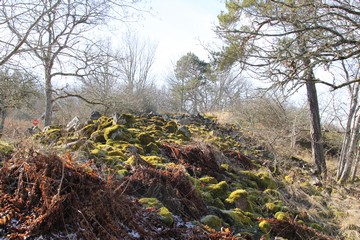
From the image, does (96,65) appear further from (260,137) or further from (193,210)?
(193,210)

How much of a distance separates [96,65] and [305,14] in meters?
9.78

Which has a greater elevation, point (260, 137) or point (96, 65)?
point (96, 65)

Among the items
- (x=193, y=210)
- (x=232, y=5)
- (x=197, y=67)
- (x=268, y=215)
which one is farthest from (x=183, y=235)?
(x=197, y=67)

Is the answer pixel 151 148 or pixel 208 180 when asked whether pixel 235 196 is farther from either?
pixel 151 148

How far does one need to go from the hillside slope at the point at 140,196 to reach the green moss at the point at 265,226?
15 millimetres

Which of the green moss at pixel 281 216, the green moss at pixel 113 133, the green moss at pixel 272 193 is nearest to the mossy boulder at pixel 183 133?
the green moss at pixel 113 133

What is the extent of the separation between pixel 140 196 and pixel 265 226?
1746 millimetres

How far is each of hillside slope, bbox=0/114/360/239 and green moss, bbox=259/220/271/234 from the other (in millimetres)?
15

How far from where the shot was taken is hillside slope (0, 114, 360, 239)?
262 centimetres

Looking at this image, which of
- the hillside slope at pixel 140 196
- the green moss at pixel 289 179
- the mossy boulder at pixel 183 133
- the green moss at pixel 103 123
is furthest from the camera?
the mossy boulder at pixel 183 133

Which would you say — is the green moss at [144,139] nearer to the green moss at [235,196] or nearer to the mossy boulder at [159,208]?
the green moss at [235,196]

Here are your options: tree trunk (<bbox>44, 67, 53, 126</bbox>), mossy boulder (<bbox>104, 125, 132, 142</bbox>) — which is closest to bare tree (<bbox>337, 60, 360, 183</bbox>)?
mossy boulder (<bbox>104, 125, 132, 142</bbox>)

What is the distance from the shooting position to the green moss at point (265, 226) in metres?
3.98

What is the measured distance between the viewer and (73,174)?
9.80 feet
